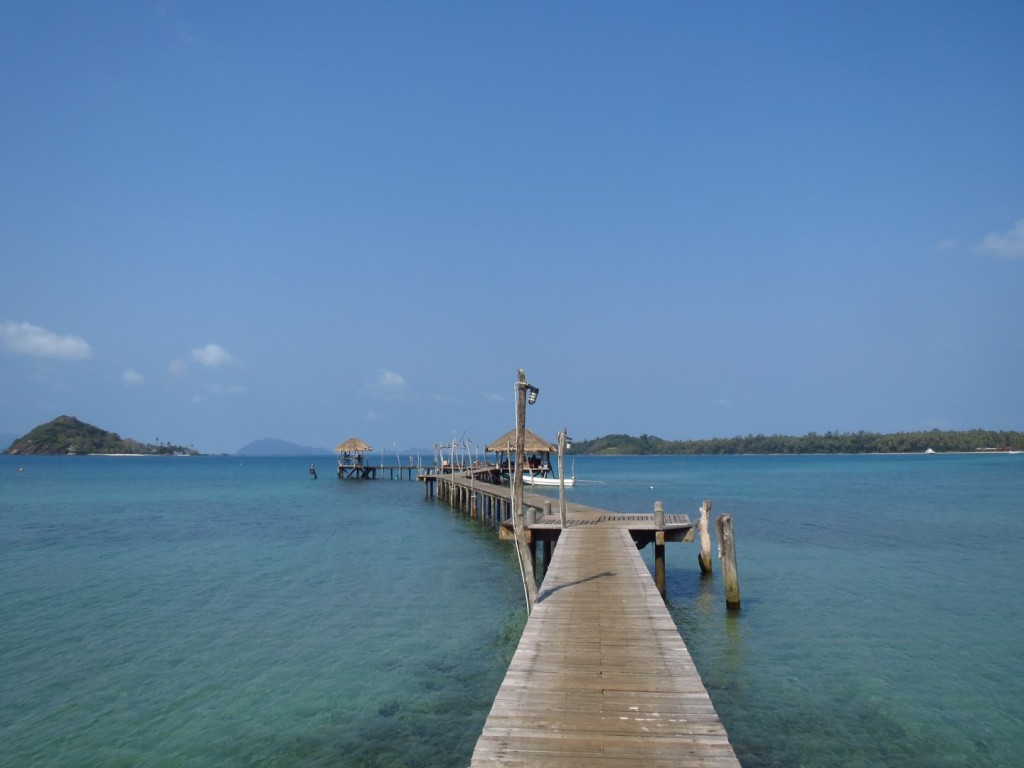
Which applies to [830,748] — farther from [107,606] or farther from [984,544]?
[984,544]

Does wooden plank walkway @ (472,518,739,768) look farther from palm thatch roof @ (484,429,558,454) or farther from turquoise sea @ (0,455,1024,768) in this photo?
palm thatch roof @ (484,429,558,454)

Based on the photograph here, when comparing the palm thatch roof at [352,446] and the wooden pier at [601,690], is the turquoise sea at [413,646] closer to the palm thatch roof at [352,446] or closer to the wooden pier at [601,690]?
Answer: the wooden pier at [601,690]

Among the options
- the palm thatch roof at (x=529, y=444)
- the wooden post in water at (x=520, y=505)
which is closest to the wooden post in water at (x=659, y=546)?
the wooden post in water at (x=520, y=505)

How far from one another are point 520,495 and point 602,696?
636 centimetres

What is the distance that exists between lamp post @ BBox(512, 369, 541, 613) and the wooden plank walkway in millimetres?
406

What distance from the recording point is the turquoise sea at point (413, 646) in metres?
8.84

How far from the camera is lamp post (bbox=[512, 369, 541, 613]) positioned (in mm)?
11242

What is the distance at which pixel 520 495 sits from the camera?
1298cm

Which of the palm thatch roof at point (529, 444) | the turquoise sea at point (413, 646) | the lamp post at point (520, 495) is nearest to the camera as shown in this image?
the turquoise sea at point (413, 646)

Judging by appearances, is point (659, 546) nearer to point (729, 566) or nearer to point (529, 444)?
point (729, 566)

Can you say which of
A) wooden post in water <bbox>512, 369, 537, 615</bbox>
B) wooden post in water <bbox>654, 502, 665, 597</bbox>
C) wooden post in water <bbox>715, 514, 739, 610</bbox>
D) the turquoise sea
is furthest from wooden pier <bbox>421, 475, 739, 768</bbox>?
wooden post in water <bbox>654, 502, 665, 597</bbox>

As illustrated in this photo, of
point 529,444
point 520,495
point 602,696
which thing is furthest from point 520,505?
point 529,444

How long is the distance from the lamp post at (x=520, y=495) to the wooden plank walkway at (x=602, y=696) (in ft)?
1.33

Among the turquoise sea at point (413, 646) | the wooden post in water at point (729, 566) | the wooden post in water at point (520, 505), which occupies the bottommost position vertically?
the turquoise sea at point (413, 646)
